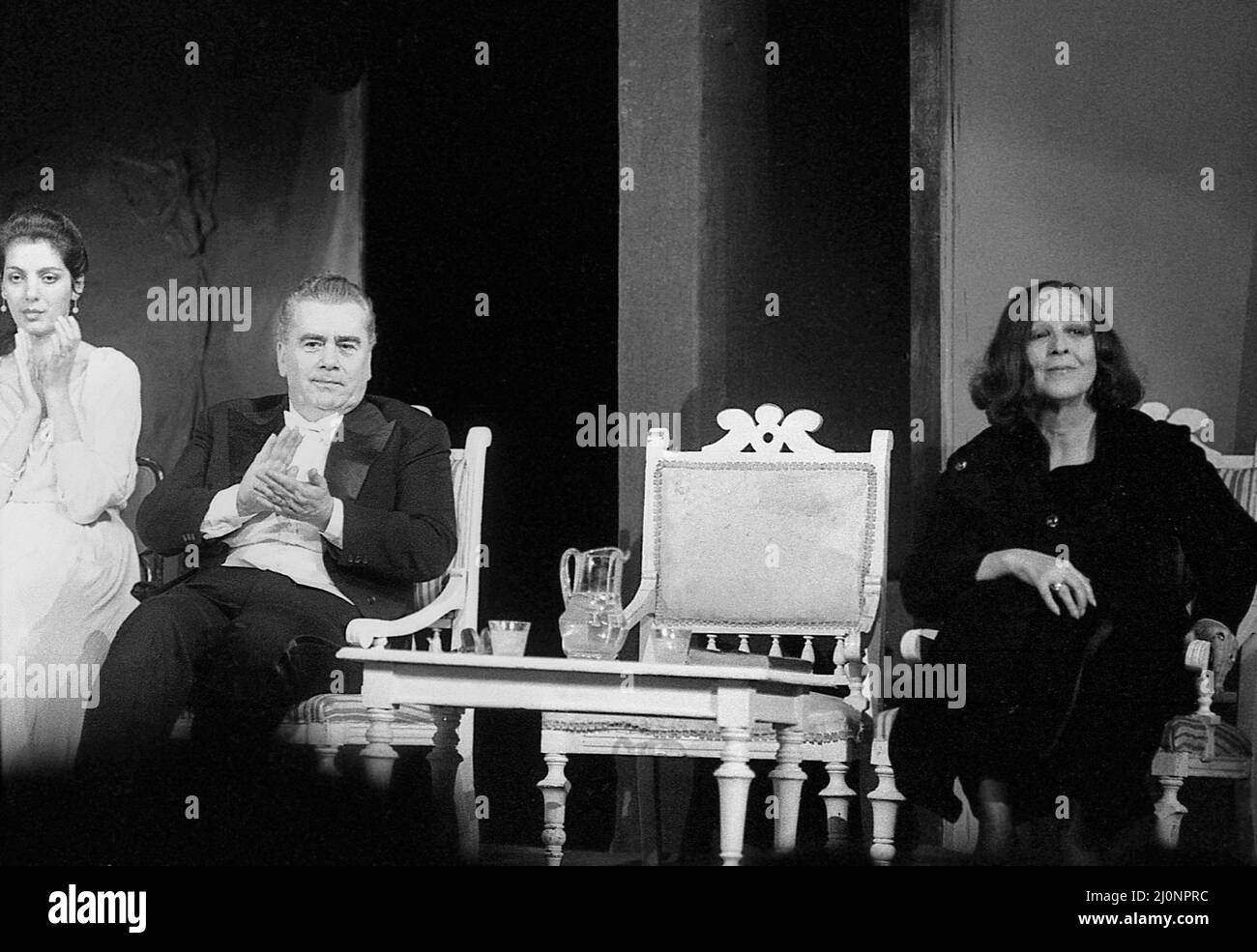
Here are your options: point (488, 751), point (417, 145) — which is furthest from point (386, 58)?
point (488, 751)

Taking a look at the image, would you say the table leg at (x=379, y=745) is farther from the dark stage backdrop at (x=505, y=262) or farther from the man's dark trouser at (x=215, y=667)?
the dark stage backdrop at (x=505, y=262)

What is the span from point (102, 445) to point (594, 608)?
3.74 feet

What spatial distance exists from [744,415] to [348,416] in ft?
2.77

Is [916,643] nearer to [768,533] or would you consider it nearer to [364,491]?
[768,533]

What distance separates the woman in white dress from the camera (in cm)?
389

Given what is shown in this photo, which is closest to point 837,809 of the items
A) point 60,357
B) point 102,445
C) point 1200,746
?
point 1200,746

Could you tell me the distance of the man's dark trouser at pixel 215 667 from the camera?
3725mm

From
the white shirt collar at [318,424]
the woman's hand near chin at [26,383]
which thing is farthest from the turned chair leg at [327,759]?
the woman's hand near chin at [26,383]

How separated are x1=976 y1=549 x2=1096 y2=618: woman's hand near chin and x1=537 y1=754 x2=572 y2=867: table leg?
3.10 ft

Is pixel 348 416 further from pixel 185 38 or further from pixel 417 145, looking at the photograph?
pixel 185 38

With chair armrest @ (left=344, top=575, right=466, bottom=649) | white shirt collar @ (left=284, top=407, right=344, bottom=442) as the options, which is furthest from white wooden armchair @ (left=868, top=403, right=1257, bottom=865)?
white shirt collar @ (left=284, top=407, right=344, bottom=442)
